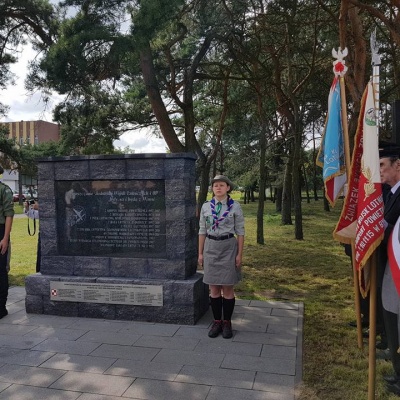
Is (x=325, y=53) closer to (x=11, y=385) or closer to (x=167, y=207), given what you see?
(x=167, y=207)

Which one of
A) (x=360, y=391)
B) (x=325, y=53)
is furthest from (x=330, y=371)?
(x=325, y=53)

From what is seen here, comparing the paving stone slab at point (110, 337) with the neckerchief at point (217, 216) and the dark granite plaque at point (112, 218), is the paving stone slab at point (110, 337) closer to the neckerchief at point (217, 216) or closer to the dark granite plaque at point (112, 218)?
the dark granite plaque at point (112, 218)

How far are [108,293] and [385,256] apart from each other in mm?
3341

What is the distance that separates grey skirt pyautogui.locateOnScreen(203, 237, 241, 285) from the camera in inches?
188

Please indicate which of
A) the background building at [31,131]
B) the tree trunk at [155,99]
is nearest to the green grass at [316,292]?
the tree trunk at [155,99]

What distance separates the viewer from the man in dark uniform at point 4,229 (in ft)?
18.0

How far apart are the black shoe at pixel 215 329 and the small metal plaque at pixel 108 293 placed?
0.76 meters

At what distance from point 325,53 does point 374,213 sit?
10983 mm

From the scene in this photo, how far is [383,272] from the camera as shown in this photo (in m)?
3.57

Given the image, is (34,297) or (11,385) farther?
(34,297)

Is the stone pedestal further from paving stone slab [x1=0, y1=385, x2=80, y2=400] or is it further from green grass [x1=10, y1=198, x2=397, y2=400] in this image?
paving stone slab [x1=0, y1=385, x2=80, y2=400]

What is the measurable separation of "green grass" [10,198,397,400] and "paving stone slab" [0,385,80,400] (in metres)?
1.89

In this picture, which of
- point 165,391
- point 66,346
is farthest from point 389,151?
point 66,346

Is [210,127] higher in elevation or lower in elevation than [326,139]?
higher
